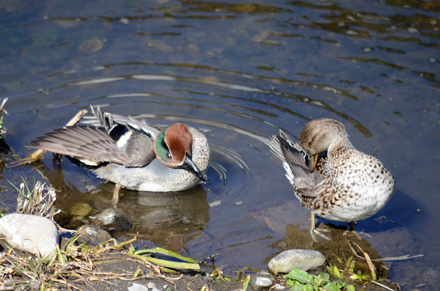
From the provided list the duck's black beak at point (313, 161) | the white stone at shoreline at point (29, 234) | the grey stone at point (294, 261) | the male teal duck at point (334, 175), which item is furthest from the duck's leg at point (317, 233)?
the white stone at shoreline at point (29, 234)

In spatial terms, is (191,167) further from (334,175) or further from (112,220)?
(334,175)

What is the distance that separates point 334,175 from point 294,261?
2.82 feet

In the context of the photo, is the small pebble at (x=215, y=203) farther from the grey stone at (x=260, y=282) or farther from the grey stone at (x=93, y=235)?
the grey stone at (x=260, y=282)

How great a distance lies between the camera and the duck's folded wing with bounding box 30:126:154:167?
5.45 metres

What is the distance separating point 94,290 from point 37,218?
0.73 metres

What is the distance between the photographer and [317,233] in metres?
5.07

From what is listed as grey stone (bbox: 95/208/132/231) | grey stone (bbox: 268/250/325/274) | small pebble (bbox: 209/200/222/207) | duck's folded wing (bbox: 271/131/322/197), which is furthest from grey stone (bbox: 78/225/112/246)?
duck's folded wing (bbox: 271/131/322/197)

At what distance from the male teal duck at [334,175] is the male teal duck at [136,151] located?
0.85 meters

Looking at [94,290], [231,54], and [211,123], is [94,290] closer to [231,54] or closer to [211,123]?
[211,123]

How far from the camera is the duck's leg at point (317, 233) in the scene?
501cm

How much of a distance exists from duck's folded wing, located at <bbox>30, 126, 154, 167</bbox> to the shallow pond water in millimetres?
352

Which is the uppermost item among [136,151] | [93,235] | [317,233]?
[136,151]

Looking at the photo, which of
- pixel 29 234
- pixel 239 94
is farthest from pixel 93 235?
pixel 239 94

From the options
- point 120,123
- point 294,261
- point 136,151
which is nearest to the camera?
point 294,261
